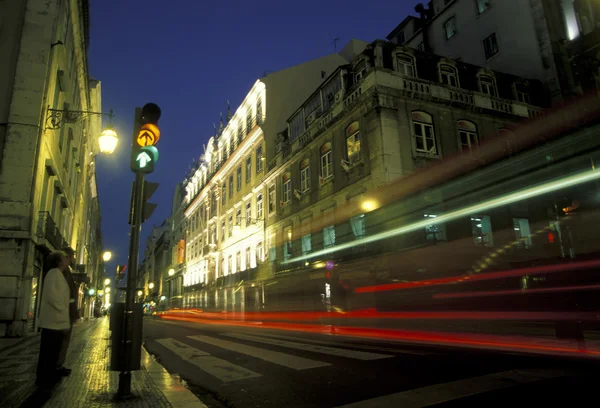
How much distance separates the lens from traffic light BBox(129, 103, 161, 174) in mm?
4859

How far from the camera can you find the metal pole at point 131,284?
4262 millimetres

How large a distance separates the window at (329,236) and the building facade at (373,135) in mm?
59

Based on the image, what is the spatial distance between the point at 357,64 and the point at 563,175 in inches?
533

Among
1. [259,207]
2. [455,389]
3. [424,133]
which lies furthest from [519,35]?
[455,389]

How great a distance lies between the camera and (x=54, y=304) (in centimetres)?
526

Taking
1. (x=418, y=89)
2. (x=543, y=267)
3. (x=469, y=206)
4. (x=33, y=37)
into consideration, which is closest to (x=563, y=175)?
(x=543, y=267)

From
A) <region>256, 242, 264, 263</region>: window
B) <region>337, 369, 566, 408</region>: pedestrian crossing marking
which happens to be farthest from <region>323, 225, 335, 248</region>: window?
<region>337, 369, 566, 408</region>: pedestrian crossing marking

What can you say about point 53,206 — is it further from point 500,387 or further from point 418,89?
point 500,387

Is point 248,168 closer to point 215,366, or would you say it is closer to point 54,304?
point 215,366

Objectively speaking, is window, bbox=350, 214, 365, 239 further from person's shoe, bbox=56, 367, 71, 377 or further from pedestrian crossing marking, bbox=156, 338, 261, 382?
person's shoe, bbox=56, 367, 71, 377

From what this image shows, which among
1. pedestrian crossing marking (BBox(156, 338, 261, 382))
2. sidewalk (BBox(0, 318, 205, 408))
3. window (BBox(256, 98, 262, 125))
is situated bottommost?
pedestrian crossing marking (BBox(156, 338, 261, 382))

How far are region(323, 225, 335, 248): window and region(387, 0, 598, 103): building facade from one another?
14.7m

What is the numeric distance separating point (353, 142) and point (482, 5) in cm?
1476

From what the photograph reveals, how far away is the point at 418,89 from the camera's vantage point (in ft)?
66.4
